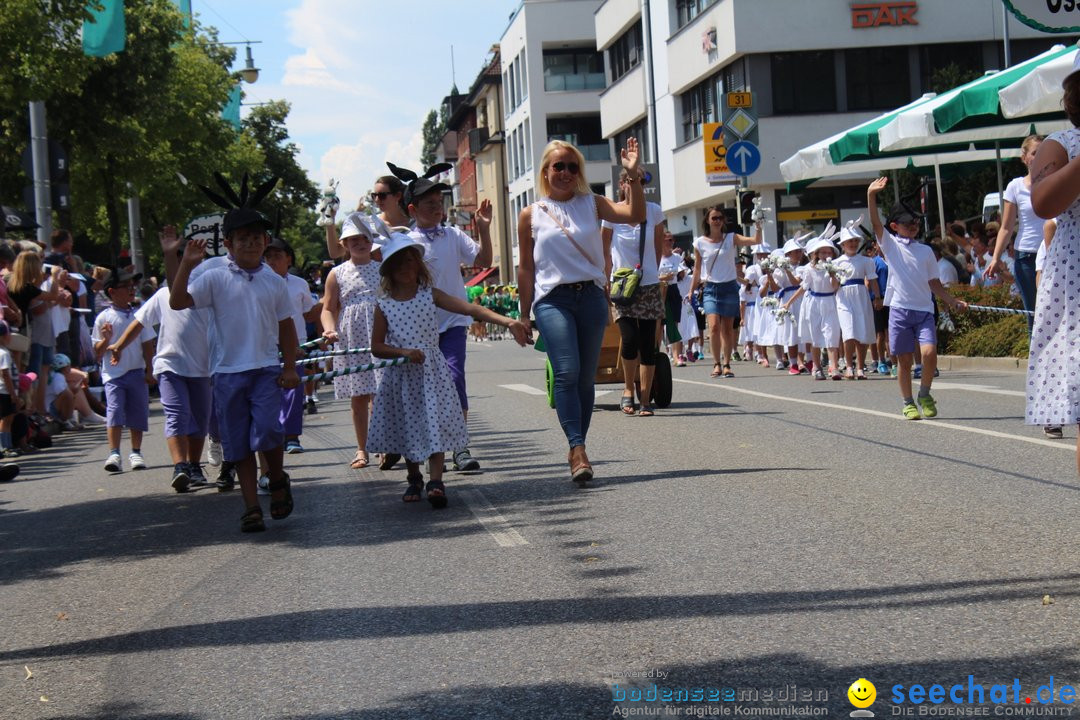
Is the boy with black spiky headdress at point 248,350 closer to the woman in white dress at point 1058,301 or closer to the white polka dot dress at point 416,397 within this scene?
the white polka dot dress at point 416,397

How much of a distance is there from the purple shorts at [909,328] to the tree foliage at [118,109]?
19.0 feet

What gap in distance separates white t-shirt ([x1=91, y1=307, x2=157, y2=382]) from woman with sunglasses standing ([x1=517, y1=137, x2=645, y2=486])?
471 cm

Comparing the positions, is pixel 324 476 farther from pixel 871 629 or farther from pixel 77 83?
pixel 77 83

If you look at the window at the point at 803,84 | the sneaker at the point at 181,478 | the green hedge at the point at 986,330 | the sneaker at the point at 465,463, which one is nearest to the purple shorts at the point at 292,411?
the sneaker at the point at 181,478

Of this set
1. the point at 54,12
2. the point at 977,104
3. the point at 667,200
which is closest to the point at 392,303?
the point at 977,104

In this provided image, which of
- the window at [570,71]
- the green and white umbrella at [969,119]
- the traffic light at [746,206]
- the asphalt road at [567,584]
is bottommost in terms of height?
the asphalt road at [567,584]

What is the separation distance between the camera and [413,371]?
30.7ft

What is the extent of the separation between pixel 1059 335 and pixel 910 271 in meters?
7.16

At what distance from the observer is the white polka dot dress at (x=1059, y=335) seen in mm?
5320

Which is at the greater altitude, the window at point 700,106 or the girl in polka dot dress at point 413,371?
the window at point 700,106

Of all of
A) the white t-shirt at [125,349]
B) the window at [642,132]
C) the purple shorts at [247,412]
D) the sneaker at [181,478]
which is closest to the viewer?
the purple shorts at [247,412]

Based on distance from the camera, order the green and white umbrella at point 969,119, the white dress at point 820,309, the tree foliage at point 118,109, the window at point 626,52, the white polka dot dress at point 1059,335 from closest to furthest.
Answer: the white polka dot dress at point 1059,335 → the green and white umbrella at point 969,119 → the white dress at point 820,309 → the tree foliage at point 118,109 → the window at point 626,52

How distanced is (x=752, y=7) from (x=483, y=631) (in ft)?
124

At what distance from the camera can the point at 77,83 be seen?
89.7ft
